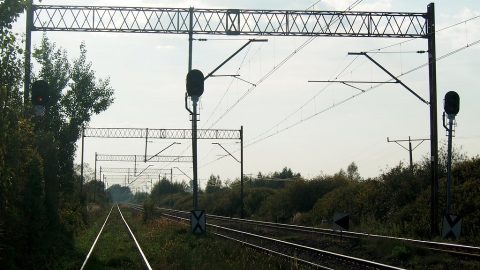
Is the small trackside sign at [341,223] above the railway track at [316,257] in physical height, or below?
above

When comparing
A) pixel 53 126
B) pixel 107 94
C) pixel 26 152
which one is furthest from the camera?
pixel 107 94

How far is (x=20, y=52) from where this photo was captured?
14852 mm

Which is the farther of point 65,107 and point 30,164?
point 65,107

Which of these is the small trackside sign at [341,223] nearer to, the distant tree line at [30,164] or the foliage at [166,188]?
the distant tree line at [30,164]

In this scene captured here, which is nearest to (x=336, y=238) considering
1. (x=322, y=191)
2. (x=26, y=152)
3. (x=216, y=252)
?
(x=216, y=252)

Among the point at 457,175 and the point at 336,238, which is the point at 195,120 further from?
the point at 457,175

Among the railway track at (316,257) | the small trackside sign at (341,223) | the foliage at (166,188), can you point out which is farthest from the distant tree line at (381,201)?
the foliage at (166,188)

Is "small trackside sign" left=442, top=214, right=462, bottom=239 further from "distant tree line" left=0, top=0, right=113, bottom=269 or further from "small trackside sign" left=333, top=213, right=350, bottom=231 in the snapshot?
"distant tree line" left=0, top=0, right=113, bottom=269

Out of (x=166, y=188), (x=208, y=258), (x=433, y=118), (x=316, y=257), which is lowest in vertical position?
(x=316, y=257)

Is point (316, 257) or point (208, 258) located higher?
point (208, 258)

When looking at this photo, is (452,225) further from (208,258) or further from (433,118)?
(208,258)

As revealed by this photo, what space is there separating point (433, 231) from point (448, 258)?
7.53 m

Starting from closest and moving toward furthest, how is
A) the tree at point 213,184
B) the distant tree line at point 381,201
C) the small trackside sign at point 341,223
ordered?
the small trackside sign at point 341,223 < the distant tree line at point 381,201 < the tree at point 213,184

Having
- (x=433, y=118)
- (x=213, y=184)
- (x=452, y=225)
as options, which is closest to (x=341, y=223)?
(x=452, y=225)
